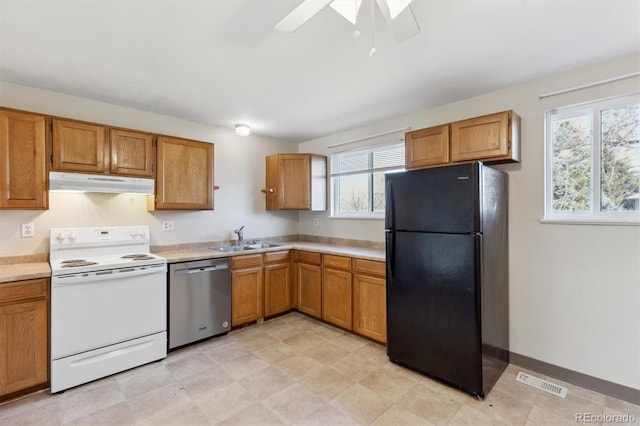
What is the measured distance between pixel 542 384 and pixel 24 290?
3896 millimetres

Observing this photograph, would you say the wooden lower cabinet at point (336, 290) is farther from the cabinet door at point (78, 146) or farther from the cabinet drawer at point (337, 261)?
the cabinet door at point (78, 146)

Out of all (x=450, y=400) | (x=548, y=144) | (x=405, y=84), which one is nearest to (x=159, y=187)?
(x=405, y=84)

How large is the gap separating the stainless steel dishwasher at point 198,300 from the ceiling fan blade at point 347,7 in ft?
8.17

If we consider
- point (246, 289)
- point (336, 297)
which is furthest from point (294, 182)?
point (336, 297)

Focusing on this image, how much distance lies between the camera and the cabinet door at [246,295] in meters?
3.31

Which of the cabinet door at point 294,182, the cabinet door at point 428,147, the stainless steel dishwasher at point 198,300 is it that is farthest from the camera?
the cabinet door at point 294,182

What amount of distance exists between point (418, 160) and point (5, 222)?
365cm

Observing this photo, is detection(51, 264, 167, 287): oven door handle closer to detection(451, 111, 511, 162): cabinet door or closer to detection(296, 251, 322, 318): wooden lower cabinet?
detection(296, 251, 322, 318): wooden lower cabinet

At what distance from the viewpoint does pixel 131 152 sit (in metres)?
2.89

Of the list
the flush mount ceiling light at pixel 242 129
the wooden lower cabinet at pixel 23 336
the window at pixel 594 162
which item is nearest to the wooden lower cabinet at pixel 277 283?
the flush mount ceiling light at pixel 242 129

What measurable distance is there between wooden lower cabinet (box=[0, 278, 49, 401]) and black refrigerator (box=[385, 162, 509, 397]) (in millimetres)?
2687

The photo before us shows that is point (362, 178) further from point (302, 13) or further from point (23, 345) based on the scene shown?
point (23, 345)

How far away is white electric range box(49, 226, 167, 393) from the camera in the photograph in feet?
7.33

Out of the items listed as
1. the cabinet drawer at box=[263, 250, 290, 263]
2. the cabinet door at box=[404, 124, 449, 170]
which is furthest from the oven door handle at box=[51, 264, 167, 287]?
the cabinet door at box=[404, 124, 449, 170]
